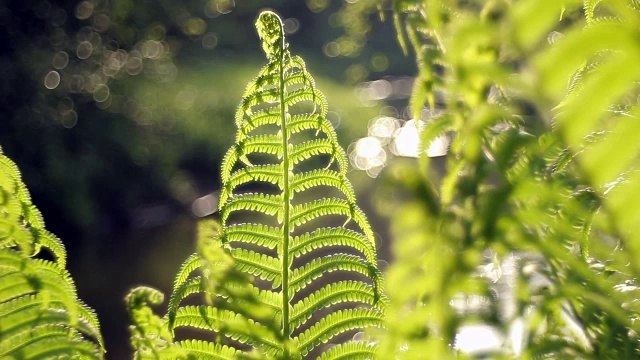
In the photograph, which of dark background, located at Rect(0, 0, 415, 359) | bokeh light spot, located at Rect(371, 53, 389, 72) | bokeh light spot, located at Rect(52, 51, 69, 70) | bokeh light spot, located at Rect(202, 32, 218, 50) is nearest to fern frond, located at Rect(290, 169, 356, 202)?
dark background, located at Rect(0, 0, 415, 359)

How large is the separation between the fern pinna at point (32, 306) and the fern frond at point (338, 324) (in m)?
0.18

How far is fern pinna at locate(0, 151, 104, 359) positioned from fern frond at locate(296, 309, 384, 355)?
184mm

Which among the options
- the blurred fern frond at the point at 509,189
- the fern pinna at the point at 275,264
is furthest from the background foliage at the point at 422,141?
the fern pinna at the point at 275,264

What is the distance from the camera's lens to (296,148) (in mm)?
779

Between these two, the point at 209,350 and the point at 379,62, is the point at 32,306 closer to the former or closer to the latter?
the point at 209,350

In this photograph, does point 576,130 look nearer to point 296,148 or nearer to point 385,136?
point 296,148

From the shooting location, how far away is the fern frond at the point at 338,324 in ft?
2.33

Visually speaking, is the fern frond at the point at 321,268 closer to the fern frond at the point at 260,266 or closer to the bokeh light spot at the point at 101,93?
the fern frond at the point at 260,266

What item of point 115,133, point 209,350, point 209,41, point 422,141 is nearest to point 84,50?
point 115,133

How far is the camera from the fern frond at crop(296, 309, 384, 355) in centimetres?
71

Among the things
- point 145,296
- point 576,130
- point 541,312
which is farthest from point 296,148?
point 576,130

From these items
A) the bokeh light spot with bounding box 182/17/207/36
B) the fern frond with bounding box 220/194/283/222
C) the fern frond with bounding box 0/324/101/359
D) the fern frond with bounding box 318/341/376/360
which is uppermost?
the bokeh light spot with bounding box 182/17/207/36

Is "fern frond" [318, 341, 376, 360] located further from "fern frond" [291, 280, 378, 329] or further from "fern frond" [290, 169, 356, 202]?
"fern frond" [290, 169, 356, 202]

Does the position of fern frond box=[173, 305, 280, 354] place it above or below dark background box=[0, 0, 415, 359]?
→ below
